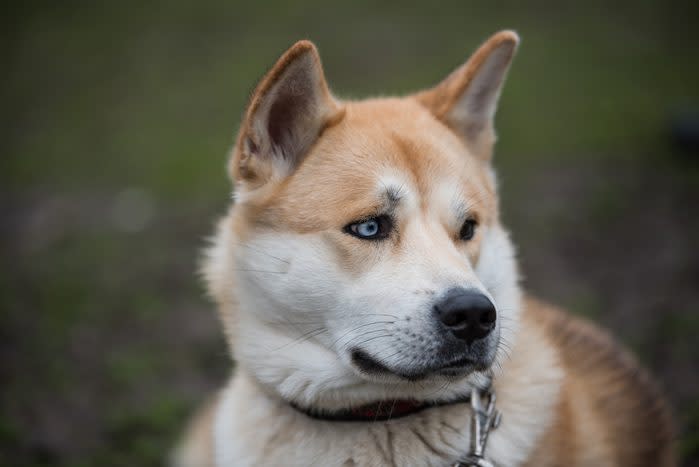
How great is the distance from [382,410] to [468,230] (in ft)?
2.86

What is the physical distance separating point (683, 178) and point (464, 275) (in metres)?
5.79

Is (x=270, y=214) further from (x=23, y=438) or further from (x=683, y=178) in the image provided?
(x=683, y=178)

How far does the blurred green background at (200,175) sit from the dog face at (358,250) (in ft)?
6.19

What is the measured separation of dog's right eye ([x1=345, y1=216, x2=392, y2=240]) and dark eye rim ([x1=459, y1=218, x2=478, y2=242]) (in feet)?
1.23

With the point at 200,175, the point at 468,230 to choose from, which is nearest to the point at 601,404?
the point at 468,230

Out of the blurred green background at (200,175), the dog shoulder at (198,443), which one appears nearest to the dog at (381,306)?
the dog shoulder at (198,443)

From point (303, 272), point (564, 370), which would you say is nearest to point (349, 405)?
point (303, 272)

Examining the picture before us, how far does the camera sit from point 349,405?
97.6 inches

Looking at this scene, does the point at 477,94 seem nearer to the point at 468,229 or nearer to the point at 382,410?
the point at 468,229

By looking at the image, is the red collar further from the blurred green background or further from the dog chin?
the blurred green background

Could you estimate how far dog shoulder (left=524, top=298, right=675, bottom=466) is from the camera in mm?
2619

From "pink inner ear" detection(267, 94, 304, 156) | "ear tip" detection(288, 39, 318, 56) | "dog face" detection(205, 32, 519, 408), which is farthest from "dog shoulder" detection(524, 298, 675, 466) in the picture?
"ear tip" detection(288, 39, 318, 56)

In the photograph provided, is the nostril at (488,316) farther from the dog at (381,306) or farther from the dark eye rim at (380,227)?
the dark eye rim at (380,227)

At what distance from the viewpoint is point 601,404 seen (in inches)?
114
